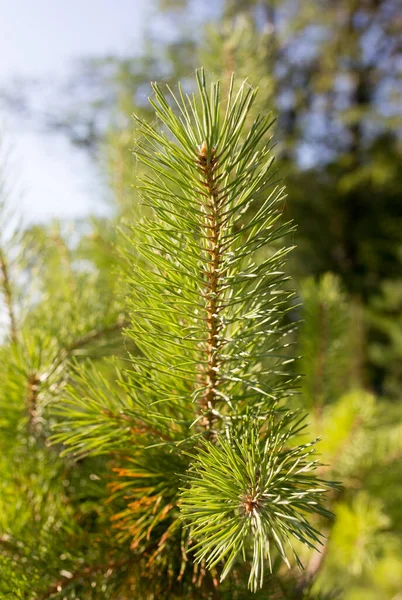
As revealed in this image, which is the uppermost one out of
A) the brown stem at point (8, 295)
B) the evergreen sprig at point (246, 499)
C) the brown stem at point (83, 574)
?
the brown stem at point (8, 295)

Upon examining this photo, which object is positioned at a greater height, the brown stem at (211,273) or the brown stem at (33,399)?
the brown stem at (211,273)

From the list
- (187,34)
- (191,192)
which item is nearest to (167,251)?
(191,192)

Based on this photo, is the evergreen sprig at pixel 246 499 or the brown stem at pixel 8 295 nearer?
the evergreen sprig at pixel 246 499

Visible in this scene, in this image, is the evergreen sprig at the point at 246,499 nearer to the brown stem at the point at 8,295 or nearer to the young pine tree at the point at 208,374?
the young pine tree at the point at 208,374

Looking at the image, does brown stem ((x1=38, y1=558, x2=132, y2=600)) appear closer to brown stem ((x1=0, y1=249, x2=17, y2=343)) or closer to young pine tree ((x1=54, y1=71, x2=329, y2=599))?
young pine tree ((x1=54, y1=71, x2=329, y2=599))

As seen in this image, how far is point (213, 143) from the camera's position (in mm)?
179

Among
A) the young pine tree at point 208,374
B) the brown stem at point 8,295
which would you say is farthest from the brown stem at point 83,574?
the brown stem at point 8,295

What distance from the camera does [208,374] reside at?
0.74 feet

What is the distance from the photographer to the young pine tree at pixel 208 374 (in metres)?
0.18

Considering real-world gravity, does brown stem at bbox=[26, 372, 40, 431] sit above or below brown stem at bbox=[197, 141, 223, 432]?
→ below

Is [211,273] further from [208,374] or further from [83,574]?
[83,574]

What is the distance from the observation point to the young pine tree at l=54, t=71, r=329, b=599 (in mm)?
182

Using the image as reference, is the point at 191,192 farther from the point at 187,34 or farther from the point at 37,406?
the point at 187,34

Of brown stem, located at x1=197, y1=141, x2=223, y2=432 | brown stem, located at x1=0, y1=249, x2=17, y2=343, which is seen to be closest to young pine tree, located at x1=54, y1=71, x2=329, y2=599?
brown stem, located at x1=197, y1=141, x2=223, y2=432
